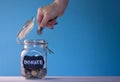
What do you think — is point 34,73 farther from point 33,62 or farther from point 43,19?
point 43,19

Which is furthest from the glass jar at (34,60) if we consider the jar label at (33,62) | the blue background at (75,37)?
the blue background at (75,37)

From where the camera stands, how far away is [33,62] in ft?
2.56

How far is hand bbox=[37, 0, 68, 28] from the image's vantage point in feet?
2.85

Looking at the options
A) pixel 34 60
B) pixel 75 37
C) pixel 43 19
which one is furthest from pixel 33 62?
pixel 75 37

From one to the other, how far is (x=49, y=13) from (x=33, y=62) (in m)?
0.19

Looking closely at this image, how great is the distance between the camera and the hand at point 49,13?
87cm

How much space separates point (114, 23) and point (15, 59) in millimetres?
612

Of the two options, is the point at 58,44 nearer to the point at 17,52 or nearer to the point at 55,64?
the point at 55,64

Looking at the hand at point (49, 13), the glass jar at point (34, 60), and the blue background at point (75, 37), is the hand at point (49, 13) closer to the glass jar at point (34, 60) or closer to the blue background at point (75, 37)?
the glass jar at point (34, 60)

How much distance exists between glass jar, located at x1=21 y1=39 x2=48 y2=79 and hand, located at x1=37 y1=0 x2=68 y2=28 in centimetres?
8

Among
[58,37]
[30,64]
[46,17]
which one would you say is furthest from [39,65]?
[58,37]

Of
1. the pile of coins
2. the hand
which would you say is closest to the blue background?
the hand

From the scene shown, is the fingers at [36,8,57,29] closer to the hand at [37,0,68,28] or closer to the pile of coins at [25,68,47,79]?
the hand at [37,0,68,28]

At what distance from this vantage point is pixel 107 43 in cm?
149
